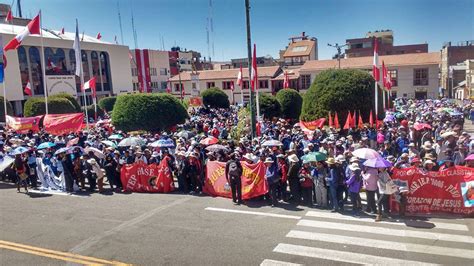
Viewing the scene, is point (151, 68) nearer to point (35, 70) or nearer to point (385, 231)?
point (35, 70)

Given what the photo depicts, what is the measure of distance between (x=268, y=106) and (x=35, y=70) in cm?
3538

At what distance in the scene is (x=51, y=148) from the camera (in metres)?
14.7

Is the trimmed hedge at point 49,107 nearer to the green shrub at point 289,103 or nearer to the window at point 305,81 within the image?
the green shrub at point 289,103

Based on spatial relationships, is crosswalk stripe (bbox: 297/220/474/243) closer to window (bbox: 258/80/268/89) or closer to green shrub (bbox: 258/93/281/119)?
green shrub (bbox: 258/93/281/119)

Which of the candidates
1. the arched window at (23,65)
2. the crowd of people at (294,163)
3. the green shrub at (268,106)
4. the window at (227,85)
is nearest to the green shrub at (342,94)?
the crowd of people at (294,163)

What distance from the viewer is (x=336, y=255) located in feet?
24.1

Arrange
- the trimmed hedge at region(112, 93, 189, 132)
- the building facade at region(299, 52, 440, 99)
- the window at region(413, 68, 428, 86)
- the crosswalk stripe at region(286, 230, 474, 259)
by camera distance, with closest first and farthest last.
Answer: the crosswalk stripe at region(286, 230, 474, 259) → the trimmed hedge at region(112, 93, 189, 132) → the building facade at region(299, 52, 440, 99) → the window at region(413, 68, 428, 86)

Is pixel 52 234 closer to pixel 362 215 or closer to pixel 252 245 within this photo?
pixel 252 245

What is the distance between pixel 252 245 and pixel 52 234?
468cm

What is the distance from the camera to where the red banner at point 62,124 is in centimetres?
1800

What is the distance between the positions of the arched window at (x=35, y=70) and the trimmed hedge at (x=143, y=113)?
101ft

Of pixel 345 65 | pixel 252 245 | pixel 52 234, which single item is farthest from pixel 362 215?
pixel 345 65

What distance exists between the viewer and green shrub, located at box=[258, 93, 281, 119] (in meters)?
27.4

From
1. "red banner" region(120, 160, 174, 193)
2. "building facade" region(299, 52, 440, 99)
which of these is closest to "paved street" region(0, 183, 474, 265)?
"red banner" region(120, 160, 174, 193)
